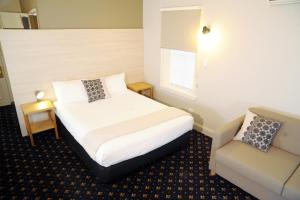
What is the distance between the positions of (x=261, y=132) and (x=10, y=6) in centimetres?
523

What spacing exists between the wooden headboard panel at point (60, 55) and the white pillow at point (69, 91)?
0.61 ft

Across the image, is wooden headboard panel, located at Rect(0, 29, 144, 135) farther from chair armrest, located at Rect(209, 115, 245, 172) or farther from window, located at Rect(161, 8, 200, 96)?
chair armrest, located at Rect(209, 115, 245, 172)

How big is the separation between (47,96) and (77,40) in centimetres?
110

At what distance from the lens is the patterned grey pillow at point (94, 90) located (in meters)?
3.38

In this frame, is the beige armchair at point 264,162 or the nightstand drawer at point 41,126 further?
the nightstand drawer at point 41,126

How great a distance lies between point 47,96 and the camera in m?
3.41

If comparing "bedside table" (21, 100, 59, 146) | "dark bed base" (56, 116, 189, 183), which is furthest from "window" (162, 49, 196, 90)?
"bedside table" (21, 100, 59, 146)

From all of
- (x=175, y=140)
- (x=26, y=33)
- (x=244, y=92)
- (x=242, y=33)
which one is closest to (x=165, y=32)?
(x=242, y=33)

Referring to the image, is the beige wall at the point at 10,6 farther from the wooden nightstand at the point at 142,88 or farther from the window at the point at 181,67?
the window at the point at 181,67

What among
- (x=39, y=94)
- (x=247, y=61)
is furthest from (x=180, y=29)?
(x=39, y=94)

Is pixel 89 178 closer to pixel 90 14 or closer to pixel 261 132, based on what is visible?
pixel 261 132

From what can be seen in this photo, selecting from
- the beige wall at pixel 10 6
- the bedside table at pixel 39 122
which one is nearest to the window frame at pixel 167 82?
the bedside table at pixel 39 122

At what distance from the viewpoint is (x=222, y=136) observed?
2426 mm

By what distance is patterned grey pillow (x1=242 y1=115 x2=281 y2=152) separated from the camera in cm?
234
